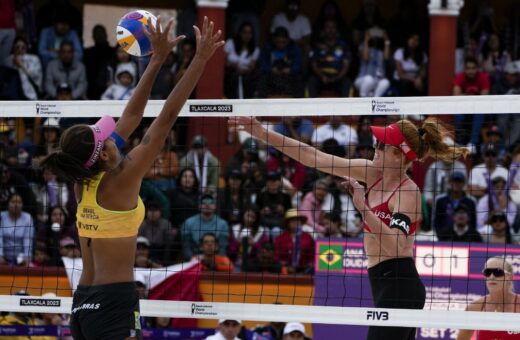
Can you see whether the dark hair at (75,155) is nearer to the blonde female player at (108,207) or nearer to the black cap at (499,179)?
the blonde female player at (108,207)

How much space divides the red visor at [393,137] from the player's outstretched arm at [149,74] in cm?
147

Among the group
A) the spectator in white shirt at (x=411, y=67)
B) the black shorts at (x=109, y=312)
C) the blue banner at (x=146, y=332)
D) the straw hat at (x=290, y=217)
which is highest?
the spectator in white shirt at (x=411, y=67)

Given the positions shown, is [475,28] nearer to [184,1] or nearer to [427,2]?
[427,2]

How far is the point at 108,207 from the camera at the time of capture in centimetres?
578

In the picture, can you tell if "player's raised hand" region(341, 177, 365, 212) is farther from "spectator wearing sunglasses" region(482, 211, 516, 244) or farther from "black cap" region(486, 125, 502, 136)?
"black cap" region(486, 125, 502, 136)

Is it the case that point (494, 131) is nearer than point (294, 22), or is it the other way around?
point (494, 131)

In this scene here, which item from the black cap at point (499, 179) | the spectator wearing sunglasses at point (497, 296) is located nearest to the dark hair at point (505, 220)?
the black cap at point (499, 179)

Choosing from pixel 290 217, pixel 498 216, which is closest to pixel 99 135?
pixel 290 217

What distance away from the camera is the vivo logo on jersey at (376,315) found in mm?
6828

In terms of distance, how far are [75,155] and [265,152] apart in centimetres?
904

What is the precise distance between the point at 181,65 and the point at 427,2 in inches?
172

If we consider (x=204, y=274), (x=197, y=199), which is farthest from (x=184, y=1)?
(x=204, y=274)

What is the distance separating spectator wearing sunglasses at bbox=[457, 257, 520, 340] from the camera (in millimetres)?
A: 8141

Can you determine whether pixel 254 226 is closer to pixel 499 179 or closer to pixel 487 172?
pixel 499 179
